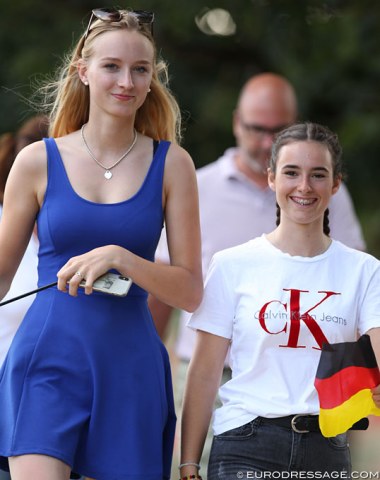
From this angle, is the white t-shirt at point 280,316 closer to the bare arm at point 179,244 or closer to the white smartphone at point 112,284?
the bare arm at point 179,244

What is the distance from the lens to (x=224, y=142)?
10773 mm

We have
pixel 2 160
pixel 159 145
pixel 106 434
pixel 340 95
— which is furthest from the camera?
pixel 340 95

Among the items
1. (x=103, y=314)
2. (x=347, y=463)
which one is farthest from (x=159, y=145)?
(x=347, y=463)

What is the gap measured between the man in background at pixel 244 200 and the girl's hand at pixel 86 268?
2.20 metres

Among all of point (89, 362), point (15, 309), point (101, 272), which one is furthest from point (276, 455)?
point (15, 309)

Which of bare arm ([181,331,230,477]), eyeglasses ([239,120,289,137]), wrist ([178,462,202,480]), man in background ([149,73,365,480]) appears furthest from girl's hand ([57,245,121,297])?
eyeglasses ([239,120,289,137])

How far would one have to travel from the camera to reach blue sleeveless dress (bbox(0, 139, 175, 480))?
3.31 m

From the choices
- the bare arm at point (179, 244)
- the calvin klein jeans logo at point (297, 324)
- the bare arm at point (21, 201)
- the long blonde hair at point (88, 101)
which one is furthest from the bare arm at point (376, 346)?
the bare arm at point (21, 201)

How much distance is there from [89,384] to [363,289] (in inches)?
34.3

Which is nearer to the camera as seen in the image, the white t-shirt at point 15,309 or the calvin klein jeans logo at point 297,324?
the calvin klein jeans logo at point 297,324

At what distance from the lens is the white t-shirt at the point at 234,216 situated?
561 centimetres

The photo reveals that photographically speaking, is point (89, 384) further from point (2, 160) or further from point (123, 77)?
point (2, 160)

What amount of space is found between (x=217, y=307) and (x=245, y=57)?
778 centimetres

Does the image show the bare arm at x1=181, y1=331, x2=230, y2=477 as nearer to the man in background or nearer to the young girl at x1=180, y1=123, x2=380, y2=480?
the young girl at x1=180, y1=123, x2=380, y2=480
